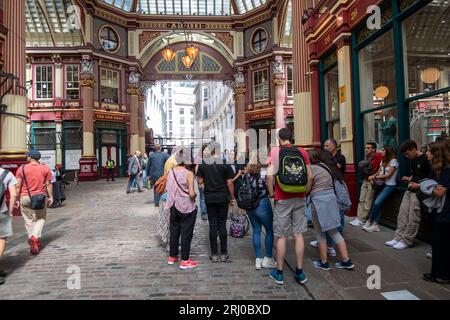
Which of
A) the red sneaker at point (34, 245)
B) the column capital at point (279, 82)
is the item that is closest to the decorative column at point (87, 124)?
the column capital at point (279, 82)

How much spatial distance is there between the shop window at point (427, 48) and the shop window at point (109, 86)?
19.6 meters

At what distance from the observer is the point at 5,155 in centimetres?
865

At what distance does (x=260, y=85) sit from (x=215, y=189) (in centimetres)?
1939

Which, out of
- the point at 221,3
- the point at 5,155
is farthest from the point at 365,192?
the point at 221,3

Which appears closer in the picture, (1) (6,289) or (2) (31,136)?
(1) (6,289)

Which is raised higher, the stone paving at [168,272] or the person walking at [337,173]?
the person walking at [337,173]

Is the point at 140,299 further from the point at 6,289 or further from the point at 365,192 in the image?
the point at 365,192

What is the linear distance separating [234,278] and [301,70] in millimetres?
8102

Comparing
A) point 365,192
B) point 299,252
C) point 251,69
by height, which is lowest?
point 299,252

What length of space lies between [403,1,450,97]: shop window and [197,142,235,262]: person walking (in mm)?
3890

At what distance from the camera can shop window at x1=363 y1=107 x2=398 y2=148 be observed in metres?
6.28

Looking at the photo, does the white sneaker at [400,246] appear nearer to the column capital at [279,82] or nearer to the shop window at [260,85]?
the column capital at [279,82]

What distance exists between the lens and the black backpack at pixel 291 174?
3.56 m

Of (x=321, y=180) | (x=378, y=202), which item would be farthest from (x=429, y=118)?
(x=321, y=180)
